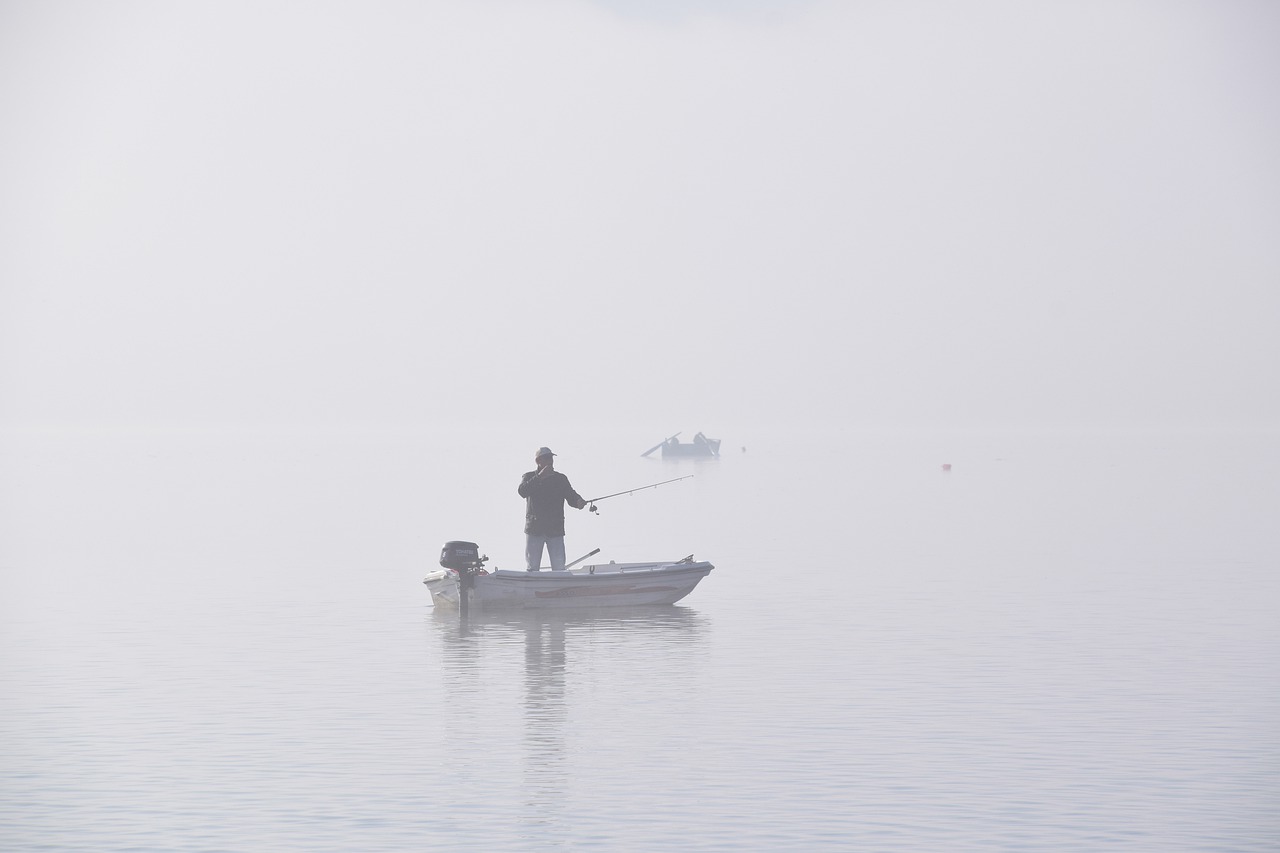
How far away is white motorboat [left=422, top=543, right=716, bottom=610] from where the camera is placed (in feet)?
101

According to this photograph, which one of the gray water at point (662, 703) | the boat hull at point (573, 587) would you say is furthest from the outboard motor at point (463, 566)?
A: the gray water at point (662, 703)

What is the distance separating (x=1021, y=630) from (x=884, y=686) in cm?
737

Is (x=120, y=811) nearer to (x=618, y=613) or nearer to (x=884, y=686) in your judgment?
(x=884, y=686)

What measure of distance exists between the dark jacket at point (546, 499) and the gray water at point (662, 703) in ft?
5.92

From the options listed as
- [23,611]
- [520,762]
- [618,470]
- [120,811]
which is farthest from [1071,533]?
[618,470]

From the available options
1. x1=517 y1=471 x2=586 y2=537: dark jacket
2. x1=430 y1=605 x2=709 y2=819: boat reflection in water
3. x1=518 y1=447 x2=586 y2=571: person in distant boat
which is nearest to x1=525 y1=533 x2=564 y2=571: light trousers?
x1=518 y1=447 x2=586 y2=571: person in distant boat


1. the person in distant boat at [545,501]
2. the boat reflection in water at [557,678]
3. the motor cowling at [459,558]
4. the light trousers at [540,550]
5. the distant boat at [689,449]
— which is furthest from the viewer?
the distant boat at [689,449]

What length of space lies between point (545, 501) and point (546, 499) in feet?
0.15

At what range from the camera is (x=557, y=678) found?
2361 cm

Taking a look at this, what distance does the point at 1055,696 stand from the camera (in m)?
21.8

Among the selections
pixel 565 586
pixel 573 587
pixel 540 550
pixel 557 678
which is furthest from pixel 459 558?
pixel 557 678

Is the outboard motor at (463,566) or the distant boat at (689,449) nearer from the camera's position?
the outboard motor at (463,566)

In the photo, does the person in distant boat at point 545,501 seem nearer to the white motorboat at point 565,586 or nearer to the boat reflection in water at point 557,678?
the white motorboat at point 565,586

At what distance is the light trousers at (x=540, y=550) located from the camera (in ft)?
102
